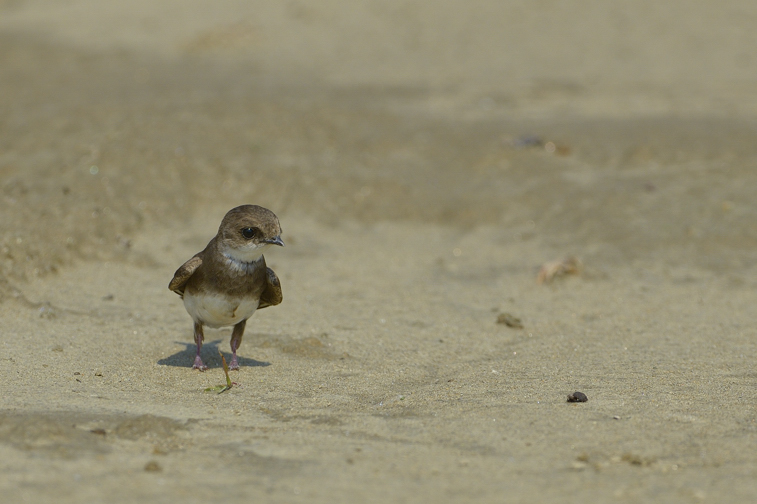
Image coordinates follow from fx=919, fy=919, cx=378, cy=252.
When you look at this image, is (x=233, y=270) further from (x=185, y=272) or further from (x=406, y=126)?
(x=406, y=126)

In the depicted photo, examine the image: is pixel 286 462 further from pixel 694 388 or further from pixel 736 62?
pixel 736 62

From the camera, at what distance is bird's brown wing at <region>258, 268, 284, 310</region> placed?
7.14 metres

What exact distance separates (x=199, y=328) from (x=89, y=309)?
6.63 feet

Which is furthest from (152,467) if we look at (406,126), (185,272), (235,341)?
(406,126)

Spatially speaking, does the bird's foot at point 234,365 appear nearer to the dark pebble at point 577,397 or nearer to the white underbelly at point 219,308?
the white underbelly at point 219,308

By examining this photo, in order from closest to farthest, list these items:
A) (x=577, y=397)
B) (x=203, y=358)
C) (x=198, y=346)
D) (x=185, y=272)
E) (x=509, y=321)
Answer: (x=577, y=397), (x=185, y=272), (x=198, y=346), (x=203, y=358), (x=509, y=321)

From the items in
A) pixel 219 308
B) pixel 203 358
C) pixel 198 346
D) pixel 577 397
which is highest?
pixel 219 308

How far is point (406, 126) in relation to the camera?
1452cm

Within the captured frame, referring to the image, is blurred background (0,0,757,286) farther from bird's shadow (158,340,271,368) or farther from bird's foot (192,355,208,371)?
bird's foot (192,355,208,371)

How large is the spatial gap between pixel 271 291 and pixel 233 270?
0.43 metres

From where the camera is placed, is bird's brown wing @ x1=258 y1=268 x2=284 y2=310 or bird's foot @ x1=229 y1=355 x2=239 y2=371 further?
bird's foot @ x1=229 y1=355 x2=239 y2=371

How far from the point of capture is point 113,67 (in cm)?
1883

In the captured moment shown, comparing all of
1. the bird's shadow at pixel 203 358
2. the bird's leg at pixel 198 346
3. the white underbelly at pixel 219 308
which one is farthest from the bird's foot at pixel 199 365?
the white underbelly at pixel 219 308

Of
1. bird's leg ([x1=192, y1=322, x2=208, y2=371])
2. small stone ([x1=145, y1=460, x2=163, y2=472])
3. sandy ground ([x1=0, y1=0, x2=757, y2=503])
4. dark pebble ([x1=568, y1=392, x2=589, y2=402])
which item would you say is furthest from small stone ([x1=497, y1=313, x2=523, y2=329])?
small stone ([x1=145, y1=460, x2=163, y2=472])
